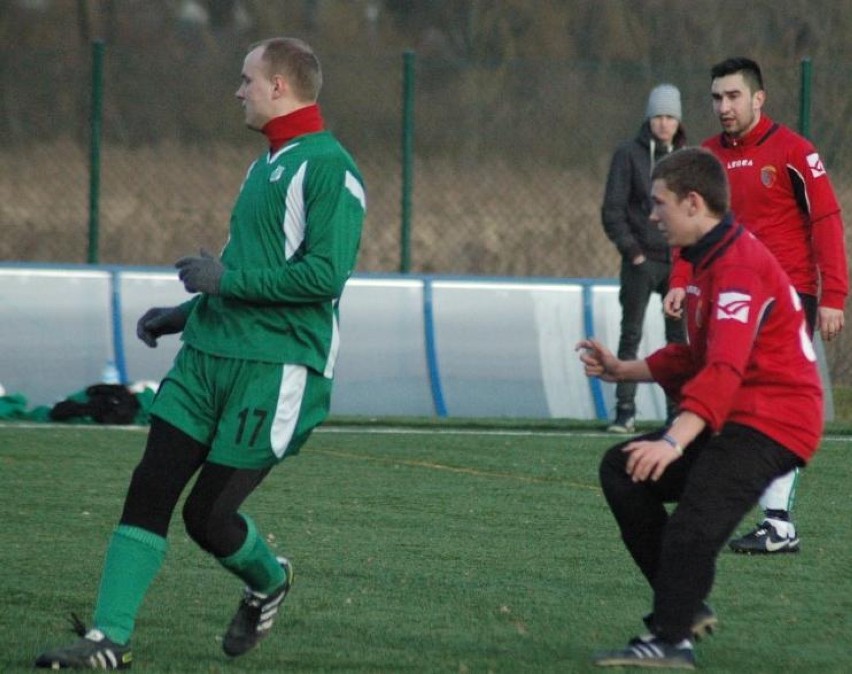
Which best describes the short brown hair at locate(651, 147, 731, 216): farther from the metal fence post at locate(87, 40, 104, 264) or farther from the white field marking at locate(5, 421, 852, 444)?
the metal fence post at locate(87, 40, 104, 264)

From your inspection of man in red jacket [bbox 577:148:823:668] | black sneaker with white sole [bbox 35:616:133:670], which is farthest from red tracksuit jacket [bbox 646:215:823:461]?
black sneaker with white sole [bbox 35:616:133:670]

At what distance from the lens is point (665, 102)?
11.9 m

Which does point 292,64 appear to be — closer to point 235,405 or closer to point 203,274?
point 203,274

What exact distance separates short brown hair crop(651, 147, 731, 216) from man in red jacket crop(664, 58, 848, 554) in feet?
7.67

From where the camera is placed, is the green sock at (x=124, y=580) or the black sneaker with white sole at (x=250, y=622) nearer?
the green sock at (x=124, y=580)

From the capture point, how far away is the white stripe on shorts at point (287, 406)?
5.54 meters

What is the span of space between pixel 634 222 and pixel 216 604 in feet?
20.9

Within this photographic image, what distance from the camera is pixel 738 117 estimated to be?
7.95 meters

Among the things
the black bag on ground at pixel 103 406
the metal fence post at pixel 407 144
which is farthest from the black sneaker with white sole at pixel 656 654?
the metal fence post at pixel 407 144

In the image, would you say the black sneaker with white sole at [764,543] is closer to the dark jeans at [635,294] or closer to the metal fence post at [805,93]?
the dark jeans at [635,294]

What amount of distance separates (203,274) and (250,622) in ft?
3.32

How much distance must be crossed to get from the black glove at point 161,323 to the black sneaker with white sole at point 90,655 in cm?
90

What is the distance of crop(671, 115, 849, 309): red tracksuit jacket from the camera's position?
314 inches

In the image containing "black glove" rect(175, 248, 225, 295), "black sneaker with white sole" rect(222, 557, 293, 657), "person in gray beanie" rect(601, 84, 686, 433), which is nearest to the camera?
"black glove" rect(175, 248, 225, 295)
